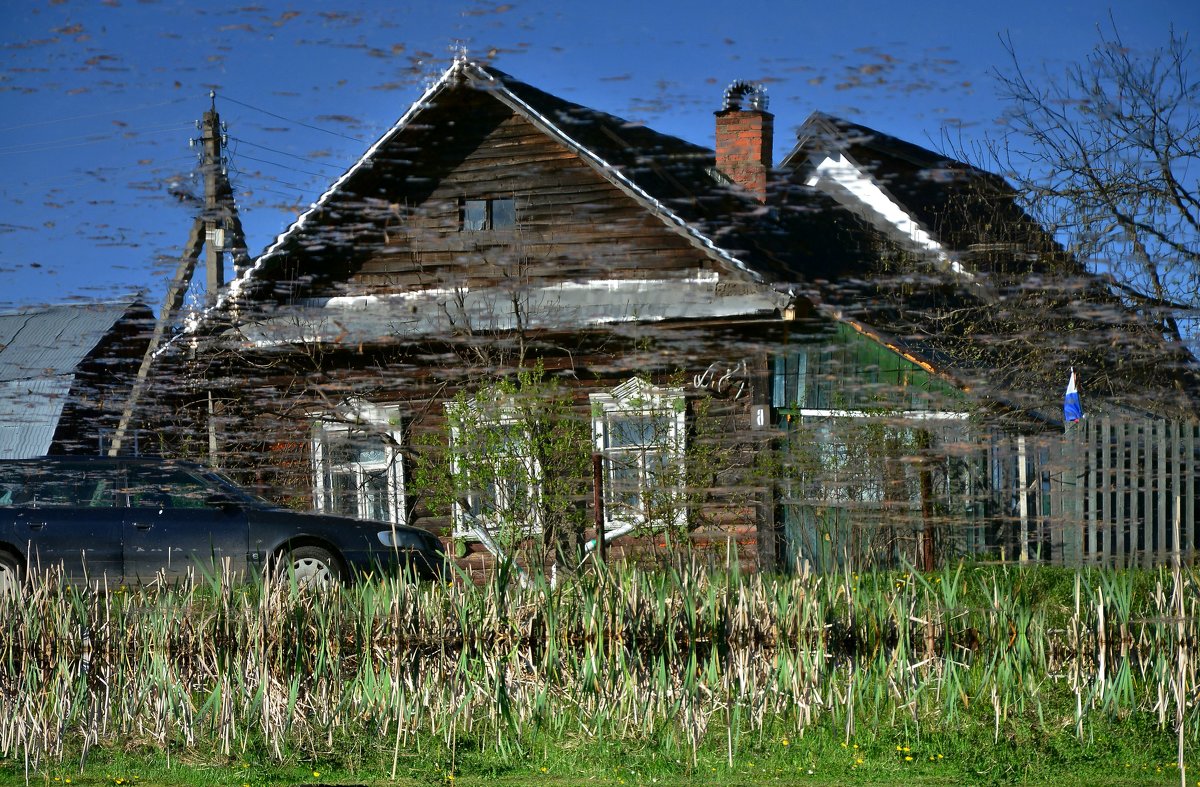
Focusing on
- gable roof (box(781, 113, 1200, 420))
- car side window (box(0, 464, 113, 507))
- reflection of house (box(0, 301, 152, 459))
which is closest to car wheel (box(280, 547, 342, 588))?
car side window (box(0, 464, 113, 507))

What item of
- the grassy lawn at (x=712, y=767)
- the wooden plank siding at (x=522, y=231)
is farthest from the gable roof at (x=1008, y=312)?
the grassy lawn at (x=712, y=767)

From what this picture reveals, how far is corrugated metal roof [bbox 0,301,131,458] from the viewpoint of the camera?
475 inches

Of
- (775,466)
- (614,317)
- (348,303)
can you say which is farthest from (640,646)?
(348,303)

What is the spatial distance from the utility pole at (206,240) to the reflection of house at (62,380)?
0.43 m

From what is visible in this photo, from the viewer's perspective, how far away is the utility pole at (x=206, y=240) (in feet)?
38.6

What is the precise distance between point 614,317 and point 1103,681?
266 inches

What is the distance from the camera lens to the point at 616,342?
12.6 metres

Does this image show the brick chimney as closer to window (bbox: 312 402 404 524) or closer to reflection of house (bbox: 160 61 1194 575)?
reflection of house (bbox: 160 61 1194 575)

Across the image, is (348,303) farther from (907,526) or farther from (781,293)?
(907,526)

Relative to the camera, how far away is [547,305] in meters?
12.4

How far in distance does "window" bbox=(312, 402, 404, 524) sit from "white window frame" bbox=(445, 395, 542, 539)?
1545 mm

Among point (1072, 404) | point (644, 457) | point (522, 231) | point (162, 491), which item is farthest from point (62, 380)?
point (1072, 404)

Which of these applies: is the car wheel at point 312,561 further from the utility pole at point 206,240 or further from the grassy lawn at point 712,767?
the grassy lawn at point 712,767

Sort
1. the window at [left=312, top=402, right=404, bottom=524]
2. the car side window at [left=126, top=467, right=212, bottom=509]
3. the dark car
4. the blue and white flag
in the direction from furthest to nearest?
the window at [left=312, top=402, right=404, bottom=524] → the car side window at [left=126, top=467, right=212, bottom=509] → the dark car → the blue and white flag
